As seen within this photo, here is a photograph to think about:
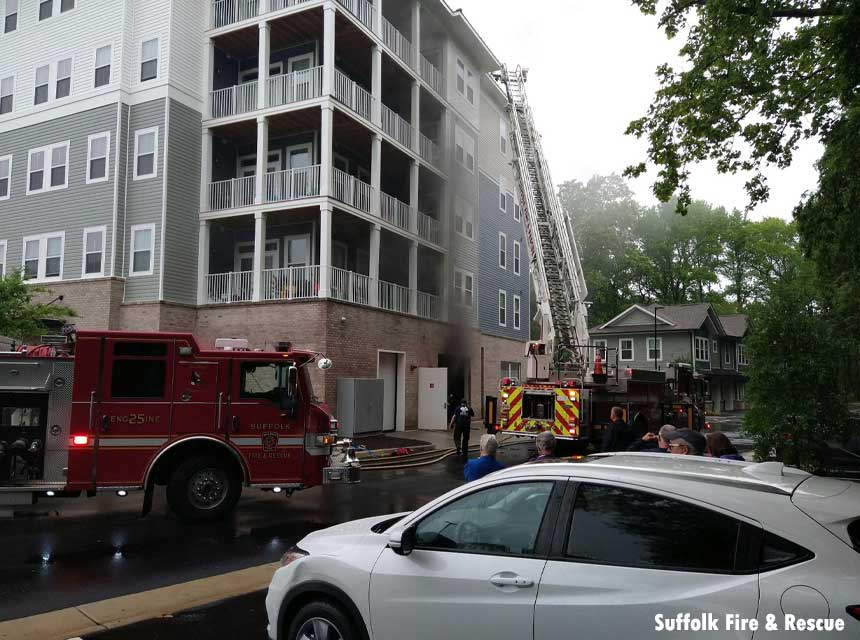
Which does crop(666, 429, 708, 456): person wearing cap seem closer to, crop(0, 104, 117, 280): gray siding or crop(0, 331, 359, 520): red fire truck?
crop(0, 331, 359, 520): red fire truck

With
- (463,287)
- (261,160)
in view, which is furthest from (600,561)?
(463,287)

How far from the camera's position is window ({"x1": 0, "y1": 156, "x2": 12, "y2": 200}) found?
24234 mm

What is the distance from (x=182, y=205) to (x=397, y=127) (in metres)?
8.08

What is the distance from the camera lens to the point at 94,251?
71.3 feet

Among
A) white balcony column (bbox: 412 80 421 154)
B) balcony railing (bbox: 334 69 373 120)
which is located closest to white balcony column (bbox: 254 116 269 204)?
balcony railing (bbox: 334 69 373 120)

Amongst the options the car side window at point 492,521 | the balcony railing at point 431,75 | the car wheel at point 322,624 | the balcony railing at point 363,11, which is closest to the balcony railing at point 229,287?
the balcony railing at point 363,11

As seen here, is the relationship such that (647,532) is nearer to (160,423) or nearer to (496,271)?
(160,423)

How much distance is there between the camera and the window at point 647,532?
2.76 meters

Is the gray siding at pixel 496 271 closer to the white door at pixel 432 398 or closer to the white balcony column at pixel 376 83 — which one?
the white door at pixel 432 398

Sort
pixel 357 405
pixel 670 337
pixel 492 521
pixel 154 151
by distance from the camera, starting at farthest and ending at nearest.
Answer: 1. pixel 670 337
2. pixel 154 151
3. pixel 357 405
4. pixel 492 521

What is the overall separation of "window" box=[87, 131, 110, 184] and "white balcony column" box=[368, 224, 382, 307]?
9.00m

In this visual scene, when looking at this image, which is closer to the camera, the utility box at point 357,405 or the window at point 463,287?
the utility box at point 357,405

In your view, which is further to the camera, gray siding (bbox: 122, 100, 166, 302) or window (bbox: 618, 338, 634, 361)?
window (bbox: 618, 338, 634, 361)

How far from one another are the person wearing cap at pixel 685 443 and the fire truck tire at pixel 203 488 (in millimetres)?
5982
